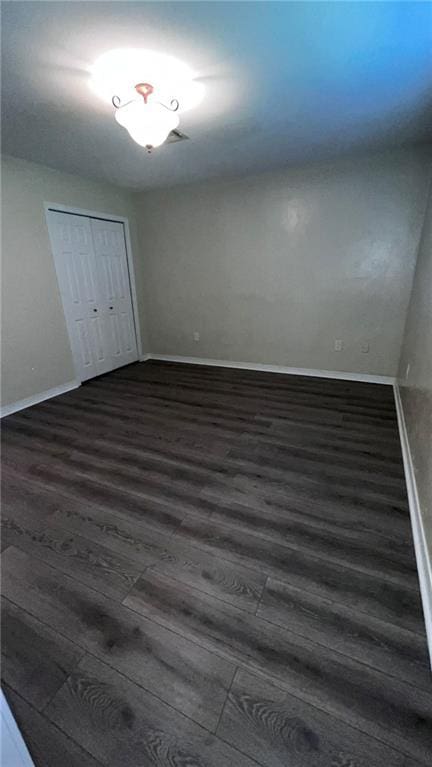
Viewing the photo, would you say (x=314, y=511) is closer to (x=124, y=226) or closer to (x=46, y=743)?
(x=46, y=743)

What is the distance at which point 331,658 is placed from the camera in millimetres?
1097

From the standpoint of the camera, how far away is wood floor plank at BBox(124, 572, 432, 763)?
3.06 feet

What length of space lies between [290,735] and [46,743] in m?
0.73

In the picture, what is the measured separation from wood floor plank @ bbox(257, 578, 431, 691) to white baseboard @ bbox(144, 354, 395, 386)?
292 centimetres

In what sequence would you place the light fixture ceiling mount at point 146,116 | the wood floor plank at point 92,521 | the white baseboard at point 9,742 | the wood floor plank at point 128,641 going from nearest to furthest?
the white baseboard at point 9,742 < the wood floor plank at point 128,641 < the wood floor plank at point 92,521 < the light fixture ceiling mount at point 146,116

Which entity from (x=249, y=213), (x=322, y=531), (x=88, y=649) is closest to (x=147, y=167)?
(x=249, y=213)

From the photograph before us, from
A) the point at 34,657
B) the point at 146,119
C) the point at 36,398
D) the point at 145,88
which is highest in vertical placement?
the point at 145,88

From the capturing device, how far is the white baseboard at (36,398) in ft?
10.3

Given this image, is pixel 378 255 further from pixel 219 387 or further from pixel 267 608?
pixel 267 608

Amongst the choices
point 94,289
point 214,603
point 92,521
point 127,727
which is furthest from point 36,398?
point 127,727

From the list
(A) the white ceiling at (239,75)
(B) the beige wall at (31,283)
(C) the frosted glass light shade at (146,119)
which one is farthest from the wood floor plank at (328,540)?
(B) the beige wall at (31,283)

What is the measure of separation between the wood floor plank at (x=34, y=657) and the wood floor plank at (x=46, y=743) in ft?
0.10

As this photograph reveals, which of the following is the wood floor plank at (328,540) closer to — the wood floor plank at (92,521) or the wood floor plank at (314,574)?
the wood floor plank at (314,574)

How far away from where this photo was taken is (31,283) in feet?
10.5
